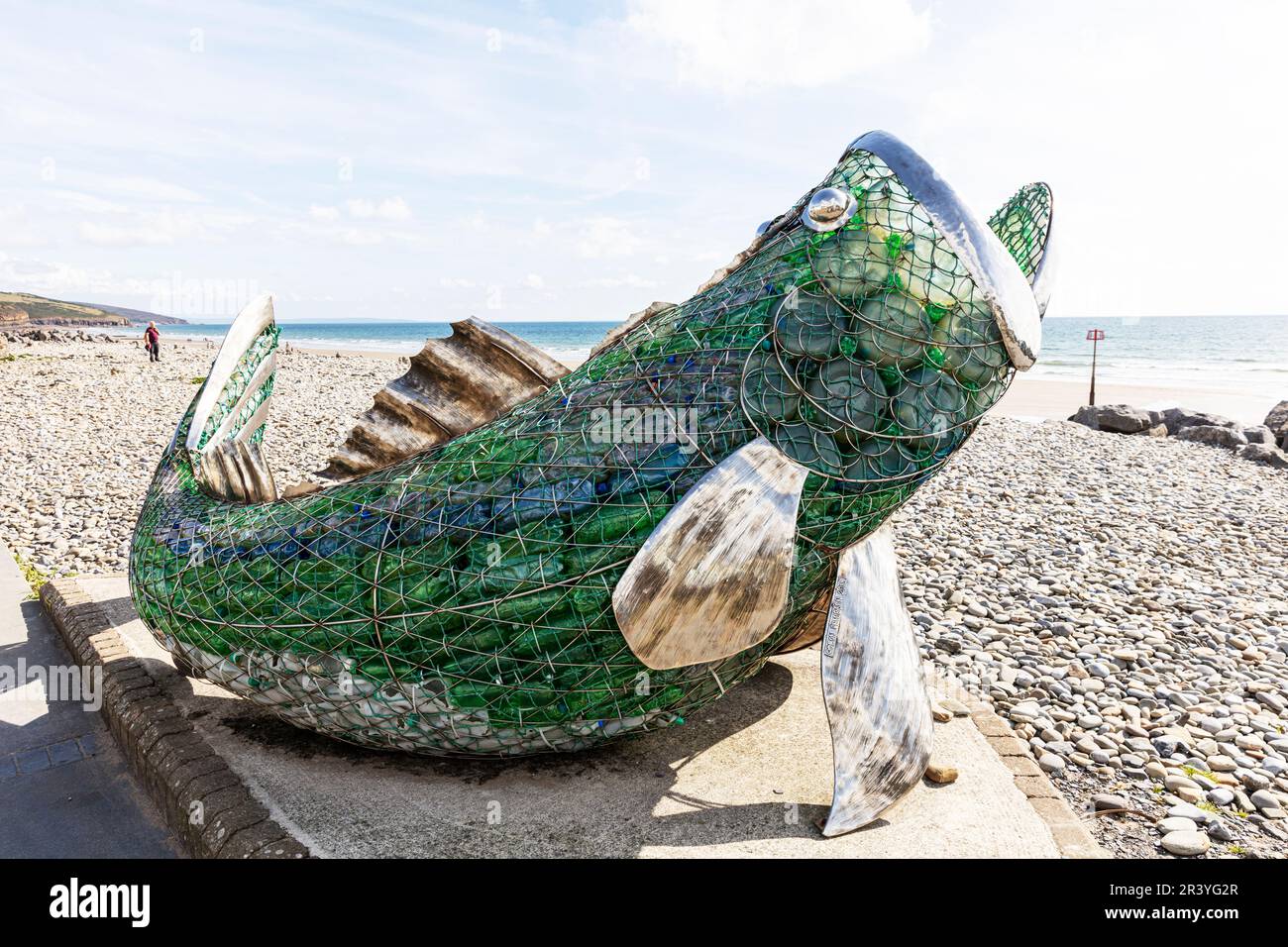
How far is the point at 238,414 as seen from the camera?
4.75 meters

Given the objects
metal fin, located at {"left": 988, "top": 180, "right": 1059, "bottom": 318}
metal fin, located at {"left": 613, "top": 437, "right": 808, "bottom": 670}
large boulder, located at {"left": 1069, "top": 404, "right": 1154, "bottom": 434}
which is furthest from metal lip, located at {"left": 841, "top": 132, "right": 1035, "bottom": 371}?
large boulder, located at {"left": 1069, "top": 404, "right": 1154, "bottom": 434}

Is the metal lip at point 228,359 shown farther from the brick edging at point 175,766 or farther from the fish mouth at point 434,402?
the brick edging at point 175,766

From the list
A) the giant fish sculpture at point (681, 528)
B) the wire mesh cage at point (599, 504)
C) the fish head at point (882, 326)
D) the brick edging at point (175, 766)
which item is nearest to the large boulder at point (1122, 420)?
the giant fish sculpture at point (681, 528)

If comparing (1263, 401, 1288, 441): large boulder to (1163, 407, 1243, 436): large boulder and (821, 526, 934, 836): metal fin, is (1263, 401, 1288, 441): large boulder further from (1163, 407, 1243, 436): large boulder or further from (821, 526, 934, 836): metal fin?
(821, 526, 934, 836): metal fin

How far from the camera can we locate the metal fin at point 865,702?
3381 mm

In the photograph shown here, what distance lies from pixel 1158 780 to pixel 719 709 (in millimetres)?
2440

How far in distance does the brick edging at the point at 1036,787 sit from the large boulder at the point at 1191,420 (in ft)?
49.3

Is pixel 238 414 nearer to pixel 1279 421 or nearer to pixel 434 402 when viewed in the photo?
pixel 434 402

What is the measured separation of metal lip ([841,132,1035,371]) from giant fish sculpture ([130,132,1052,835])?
0.01 m

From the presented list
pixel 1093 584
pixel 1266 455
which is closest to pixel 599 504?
pixel 1093 584

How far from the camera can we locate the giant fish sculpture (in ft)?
10.5

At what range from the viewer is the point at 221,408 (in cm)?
465

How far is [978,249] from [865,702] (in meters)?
1.92

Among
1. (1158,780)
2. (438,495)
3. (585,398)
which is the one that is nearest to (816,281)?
(585,398)
